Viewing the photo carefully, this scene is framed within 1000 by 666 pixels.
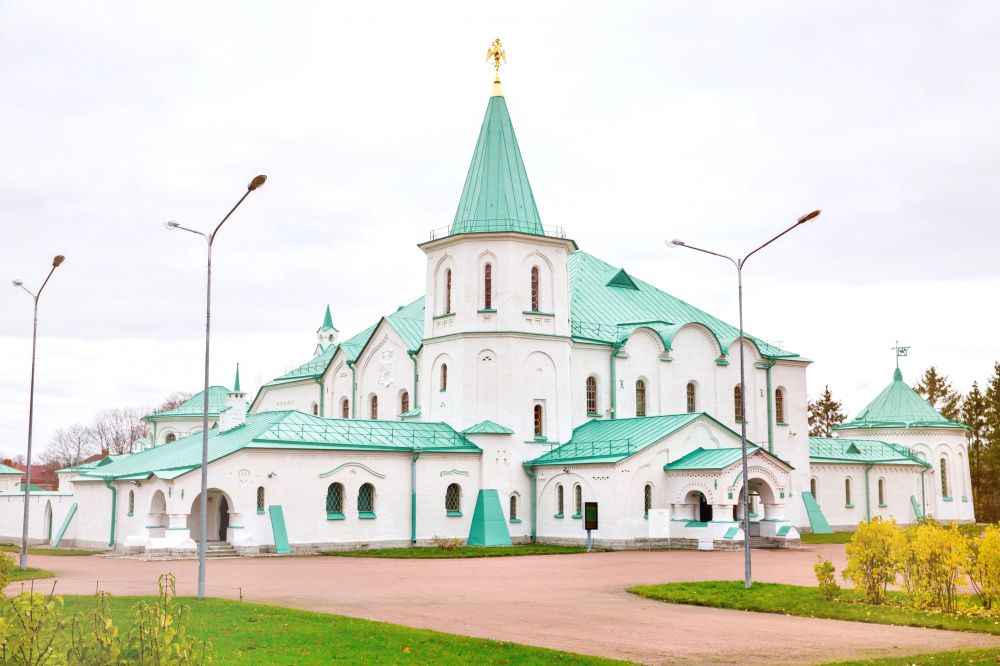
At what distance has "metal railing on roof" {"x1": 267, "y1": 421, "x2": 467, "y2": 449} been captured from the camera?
37.2 metres

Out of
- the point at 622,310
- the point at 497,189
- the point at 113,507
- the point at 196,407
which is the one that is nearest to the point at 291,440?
the point at 113,507

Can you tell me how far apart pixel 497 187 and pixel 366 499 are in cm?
1421

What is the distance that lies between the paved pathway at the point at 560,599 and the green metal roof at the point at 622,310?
13.3 meters

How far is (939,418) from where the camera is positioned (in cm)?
6084

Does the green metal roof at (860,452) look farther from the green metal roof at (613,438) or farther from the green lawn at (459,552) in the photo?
the green lawn at (459,552)

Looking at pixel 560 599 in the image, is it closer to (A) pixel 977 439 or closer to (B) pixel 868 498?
(B) pixel 868 498

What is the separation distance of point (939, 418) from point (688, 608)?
1867 inches

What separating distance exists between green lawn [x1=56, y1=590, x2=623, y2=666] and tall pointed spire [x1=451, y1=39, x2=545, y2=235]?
27066mm

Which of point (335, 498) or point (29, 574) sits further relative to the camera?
point (335, 498)

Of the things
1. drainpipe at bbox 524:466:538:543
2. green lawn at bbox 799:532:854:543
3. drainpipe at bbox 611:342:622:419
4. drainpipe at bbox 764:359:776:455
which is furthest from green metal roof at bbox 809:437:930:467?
drainpipe at bbox 524:466:538:543

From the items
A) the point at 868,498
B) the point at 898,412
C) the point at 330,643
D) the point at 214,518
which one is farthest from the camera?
the point at 898,412

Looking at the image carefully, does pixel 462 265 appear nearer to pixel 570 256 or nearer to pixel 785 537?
pixel 570 256

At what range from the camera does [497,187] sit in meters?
43.0

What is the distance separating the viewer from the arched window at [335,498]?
123 feet
